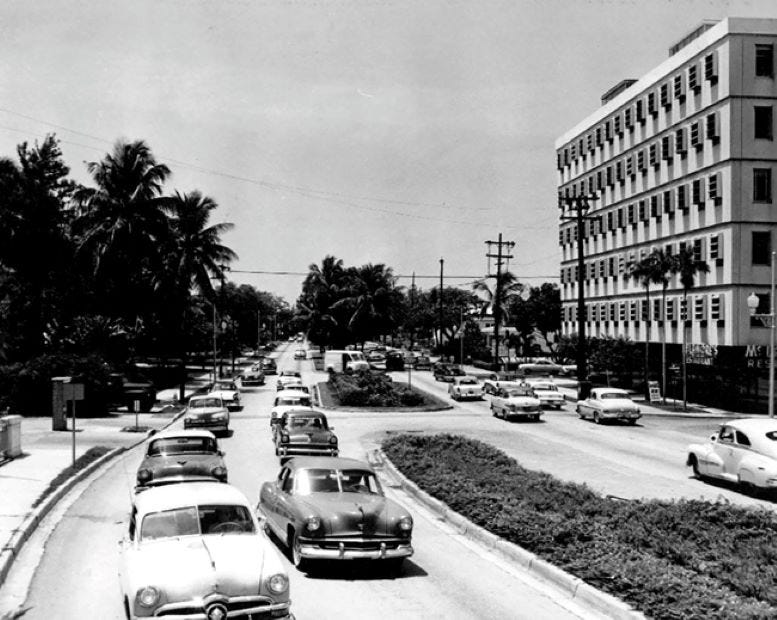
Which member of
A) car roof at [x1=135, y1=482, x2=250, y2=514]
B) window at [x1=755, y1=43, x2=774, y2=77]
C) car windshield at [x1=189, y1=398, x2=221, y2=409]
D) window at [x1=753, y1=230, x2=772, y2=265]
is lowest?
car windshield at [x1=189, y1=398, x2=221, y2=409]

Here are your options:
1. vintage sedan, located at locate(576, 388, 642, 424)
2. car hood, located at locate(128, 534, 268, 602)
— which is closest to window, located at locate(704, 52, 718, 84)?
vintage sedan, located at locate(576, 388, 642, 424)

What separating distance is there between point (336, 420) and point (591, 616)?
104 feet

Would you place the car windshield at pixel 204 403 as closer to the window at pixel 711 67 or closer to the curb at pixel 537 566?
the curb at pixel 537 566

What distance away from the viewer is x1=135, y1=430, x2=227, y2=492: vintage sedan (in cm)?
1731

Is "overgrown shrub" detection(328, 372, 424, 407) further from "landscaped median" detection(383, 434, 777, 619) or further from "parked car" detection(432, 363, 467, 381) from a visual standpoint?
"landscaped median" detection(383, 434, 777, 619)

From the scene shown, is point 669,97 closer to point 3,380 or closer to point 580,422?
point 580,422

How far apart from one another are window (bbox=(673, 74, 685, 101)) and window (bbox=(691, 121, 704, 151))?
8.44 ft

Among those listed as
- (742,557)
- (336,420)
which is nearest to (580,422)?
(336,420)

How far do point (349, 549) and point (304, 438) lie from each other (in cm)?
1316

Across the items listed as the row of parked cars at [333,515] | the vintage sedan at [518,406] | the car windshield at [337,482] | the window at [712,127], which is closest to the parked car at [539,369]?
the window at [712,127]

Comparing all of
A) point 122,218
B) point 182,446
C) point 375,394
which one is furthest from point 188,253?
point 182,446

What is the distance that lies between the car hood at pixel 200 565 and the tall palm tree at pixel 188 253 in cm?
5065

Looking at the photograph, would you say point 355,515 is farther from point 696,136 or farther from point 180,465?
point 696,136

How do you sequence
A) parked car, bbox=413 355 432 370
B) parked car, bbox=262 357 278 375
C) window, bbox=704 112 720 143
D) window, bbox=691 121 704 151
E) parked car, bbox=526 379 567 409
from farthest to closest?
parked car, bbox=413 355 432 370
parked car, bbox=262 357 278 375
window, bbox=691 121 704 151
window, bbox=704 112 720 143
parked car, bbox=526 379 567 409
